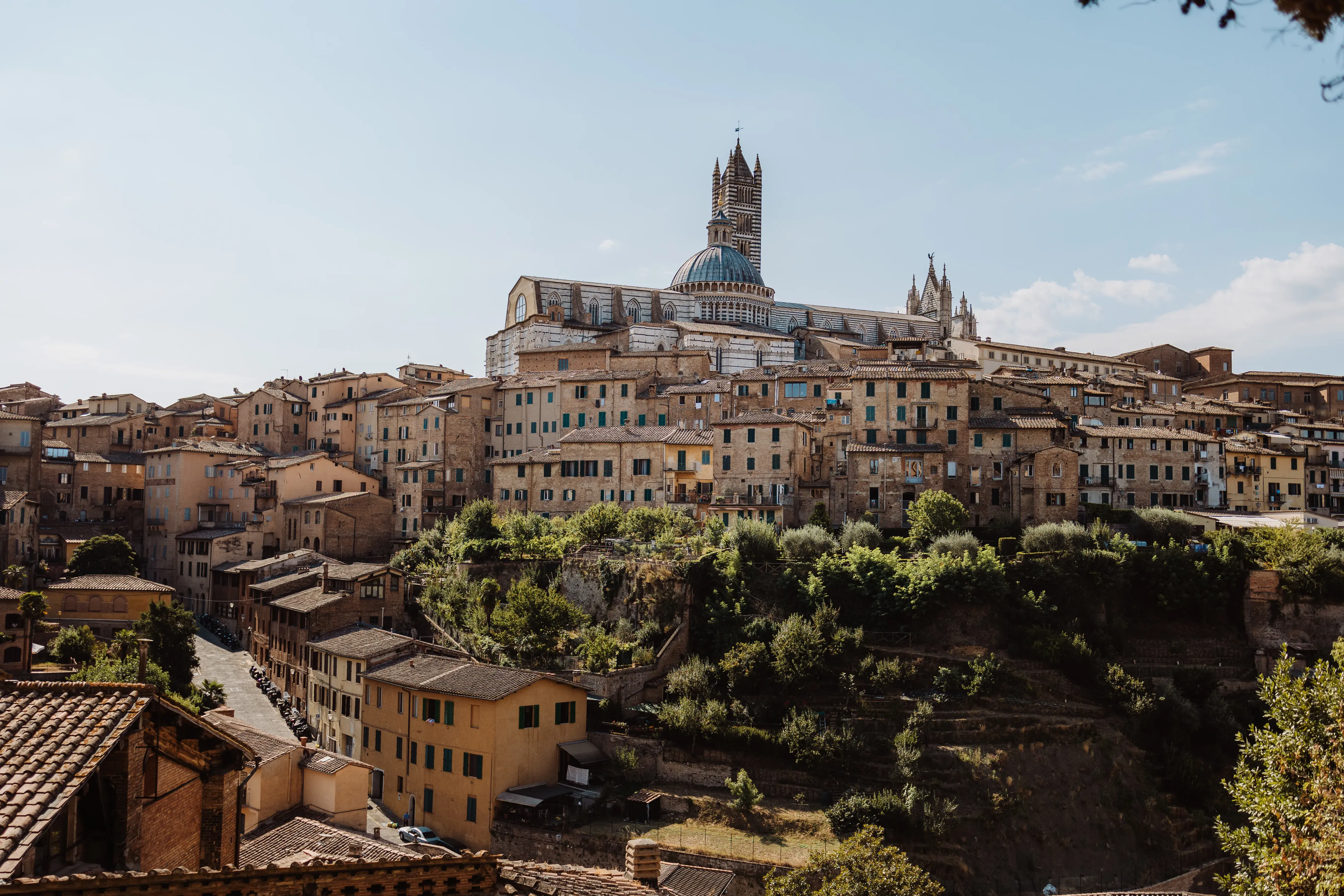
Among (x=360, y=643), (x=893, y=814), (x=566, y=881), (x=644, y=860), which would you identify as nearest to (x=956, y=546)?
(x=893, y=814)

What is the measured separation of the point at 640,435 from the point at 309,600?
18639 mm

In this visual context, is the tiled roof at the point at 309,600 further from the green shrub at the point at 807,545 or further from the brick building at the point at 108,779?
the brick building at the point at 108,779

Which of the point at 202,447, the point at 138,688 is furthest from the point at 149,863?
the point at 202,447

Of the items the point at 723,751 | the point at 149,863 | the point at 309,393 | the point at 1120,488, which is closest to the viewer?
the point at 149,863

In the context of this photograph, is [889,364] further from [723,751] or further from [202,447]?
[202,447]

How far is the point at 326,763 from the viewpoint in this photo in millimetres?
28844

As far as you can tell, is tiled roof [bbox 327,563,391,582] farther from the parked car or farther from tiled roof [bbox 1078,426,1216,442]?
tiled roof [bbox 1078,426,1216,442]

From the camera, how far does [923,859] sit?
107 feet

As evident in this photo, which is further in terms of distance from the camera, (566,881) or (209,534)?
(209,534)

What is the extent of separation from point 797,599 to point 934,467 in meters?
12.5

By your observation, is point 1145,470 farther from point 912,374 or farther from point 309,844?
point 309,844

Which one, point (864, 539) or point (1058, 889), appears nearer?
point (1058, 889)

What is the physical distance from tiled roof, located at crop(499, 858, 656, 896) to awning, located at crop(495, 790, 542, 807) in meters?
19.0

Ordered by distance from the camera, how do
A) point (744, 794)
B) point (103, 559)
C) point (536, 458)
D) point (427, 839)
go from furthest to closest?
1. point (536, 458)
2. point (103, 559)
3. point (744, 794)
4. point (427, 839)
